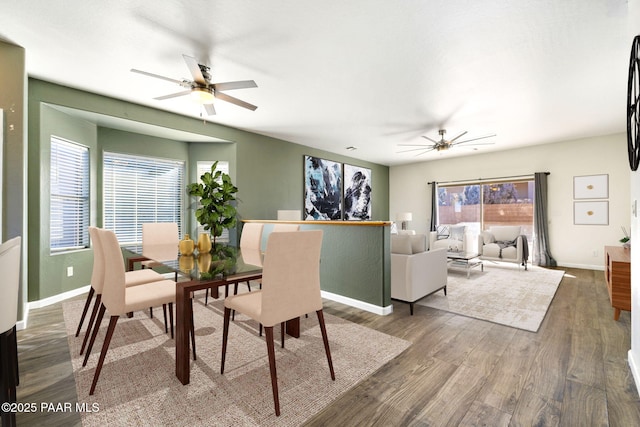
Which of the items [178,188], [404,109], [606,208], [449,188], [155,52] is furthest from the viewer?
[449,188]

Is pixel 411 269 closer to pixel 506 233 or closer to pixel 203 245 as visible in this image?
pixel 203 245

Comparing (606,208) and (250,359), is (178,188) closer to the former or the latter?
(250,359)

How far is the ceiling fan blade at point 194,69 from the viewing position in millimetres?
2267

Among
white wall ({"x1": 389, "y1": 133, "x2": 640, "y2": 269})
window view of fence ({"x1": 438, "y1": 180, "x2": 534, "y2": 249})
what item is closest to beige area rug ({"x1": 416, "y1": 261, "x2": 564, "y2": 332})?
white wall ({"x1": 389, "y1": 133, "x2": 640, "y2": 269})

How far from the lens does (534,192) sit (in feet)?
20.2

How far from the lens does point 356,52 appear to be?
263 cm

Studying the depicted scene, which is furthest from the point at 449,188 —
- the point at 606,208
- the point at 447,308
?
the point at 447,308

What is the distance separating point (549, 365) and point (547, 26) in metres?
2.67

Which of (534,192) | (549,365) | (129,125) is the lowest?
(549,365)

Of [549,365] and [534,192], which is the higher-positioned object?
[534,192]

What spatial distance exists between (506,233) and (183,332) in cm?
631

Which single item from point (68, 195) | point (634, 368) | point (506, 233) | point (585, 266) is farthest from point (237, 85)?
point (585, 266)

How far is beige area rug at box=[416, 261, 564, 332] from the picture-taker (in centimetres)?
293

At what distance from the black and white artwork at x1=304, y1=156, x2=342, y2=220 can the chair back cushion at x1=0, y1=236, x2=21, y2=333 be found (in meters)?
4.95
